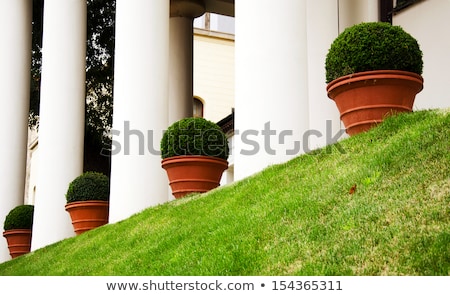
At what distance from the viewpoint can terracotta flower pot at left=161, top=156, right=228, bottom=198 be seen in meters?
12.8

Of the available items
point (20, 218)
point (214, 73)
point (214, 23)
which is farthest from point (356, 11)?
point (214, 23)

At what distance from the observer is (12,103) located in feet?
68.9

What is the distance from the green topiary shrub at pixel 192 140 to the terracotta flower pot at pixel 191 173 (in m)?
0.11

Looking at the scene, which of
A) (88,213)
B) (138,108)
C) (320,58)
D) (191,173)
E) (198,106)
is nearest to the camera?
(191,173)

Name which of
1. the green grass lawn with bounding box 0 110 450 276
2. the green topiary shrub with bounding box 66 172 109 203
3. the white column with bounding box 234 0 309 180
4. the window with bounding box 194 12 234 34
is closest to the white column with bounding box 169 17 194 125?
the green topiary shrub with bounding box 66 172 109 203

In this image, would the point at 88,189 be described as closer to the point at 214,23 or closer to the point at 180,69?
the point at 180,69

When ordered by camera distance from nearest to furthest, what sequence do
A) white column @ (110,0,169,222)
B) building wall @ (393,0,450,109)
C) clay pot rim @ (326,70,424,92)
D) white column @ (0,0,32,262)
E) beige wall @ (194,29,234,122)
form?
clay pot rim @ (326,70,424,92) < white column @ (110,0,169,222) < building wall @ (393,0,450,109) < white column @ (0,0,32,262) < beige wall @ (194,29,234,122)

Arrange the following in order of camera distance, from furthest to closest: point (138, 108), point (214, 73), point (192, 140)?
point (214, 73)
point (138, 108)
point (192, 140)

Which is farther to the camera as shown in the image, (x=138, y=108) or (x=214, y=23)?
(x=214, y=23)

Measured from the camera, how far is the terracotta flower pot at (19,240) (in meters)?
19.5

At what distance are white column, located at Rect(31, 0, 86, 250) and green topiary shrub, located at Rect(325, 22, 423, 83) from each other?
9.43m

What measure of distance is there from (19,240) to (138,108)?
24.7 feet

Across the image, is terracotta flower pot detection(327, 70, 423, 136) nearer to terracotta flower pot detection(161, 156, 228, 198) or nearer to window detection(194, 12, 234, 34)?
terracotta flower pot detection(161, 156, 228, 198)

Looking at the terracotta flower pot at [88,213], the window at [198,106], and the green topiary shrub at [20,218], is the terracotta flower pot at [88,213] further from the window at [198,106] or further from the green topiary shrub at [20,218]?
the window at [198,106]
